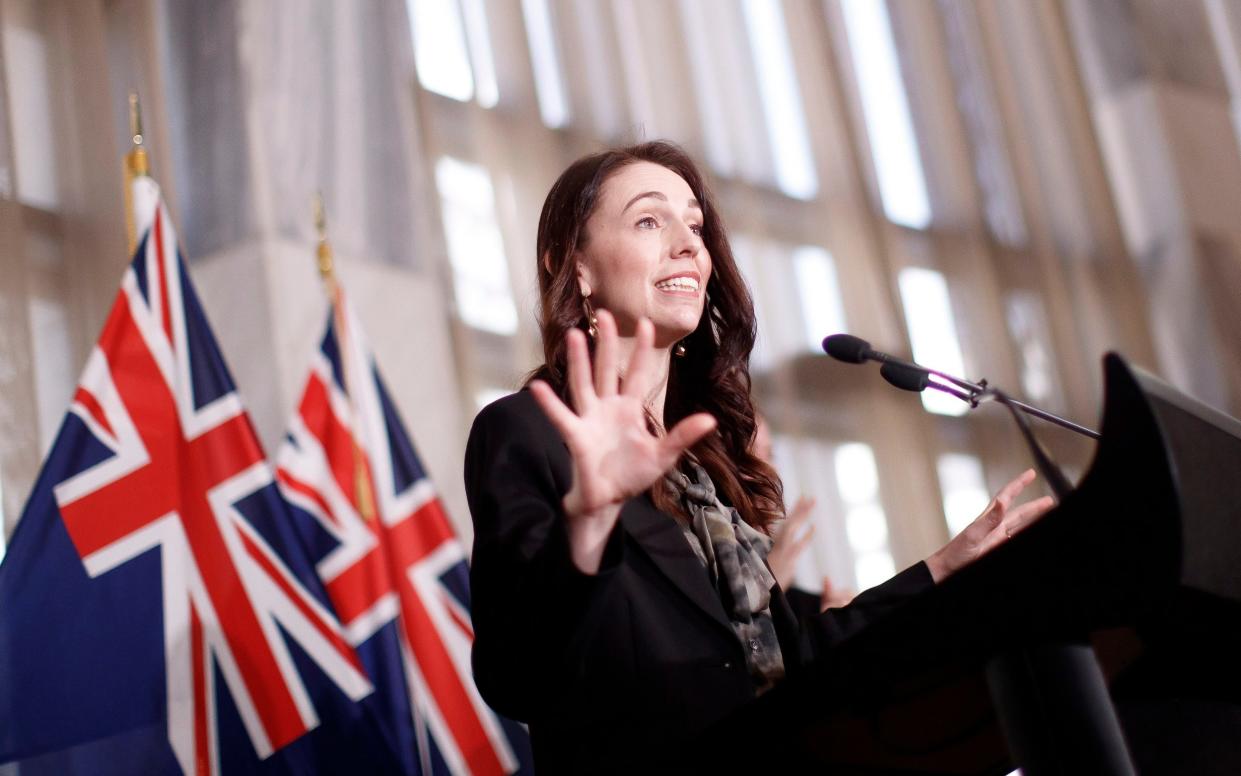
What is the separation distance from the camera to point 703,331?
2.42m

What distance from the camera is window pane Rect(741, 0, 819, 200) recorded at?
531cm

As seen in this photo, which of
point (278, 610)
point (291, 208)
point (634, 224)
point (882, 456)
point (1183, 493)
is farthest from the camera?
point (882, 456)

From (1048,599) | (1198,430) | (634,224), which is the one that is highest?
(634,224)

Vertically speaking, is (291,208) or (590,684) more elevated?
(291,208)

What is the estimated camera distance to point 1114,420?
1099 millimetres

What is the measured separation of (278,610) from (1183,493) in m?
2.19

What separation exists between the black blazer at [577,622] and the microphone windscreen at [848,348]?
0.37 m

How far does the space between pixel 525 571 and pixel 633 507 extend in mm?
339

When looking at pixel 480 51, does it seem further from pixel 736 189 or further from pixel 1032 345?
pixel 1032 345

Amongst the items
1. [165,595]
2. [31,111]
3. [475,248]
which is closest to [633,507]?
[165,595]

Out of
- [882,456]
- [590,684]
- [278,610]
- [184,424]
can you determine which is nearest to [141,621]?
[278,610]

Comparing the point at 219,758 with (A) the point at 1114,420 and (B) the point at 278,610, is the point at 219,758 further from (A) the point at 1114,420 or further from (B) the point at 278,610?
(A) the point at 1114,420

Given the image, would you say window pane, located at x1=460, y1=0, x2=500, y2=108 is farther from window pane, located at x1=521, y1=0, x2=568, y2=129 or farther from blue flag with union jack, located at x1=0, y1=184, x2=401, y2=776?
blue flag with union jack, located at x1=0, y1=184, x2=401, y2=776

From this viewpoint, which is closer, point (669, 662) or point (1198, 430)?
point (1198, 430)
